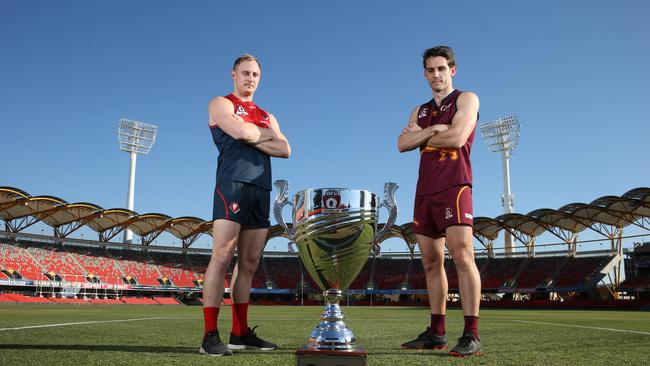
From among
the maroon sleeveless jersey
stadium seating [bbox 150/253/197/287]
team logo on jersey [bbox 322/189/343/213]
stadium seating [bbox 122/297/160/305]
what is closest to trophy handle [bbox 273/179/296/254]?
team logo on jersey [bbox 322/189/343/213]

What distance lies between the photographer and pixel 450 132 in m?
3.46

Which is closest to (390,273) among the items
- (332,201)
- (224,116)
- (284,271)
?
(284,271)

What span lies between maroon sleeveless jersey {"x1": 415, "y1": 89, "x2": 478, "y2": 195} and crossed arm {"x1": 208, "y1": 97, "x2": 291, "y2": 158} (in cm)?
109

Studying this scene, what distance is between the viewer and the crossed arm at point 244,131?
138 inches

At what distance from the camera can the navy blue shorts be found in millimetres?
3477

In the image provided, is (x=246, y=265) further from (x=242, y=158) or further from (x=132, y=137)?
(x=132, y=137)

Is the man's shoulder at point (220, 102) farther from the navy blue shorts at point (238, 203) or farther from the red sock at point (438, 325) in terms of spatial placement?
the red sock at point (438, 325)

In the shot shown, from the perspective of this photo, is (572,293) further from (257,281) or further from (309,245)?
(309,245)

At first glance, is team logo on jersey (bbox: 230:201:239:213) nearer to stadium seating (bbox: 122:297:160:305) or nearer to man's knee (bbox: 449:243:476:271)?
man's knee (bbox: 449:243:476:271)

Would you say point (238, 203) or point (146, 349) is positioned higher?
point (238, 203)

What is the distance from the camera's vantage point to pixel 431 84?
3.91m

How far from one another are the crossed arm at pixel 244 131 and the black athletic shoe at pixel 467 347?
189 centimetres


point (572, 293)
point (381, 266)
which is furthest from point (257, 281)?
point (572, 293)

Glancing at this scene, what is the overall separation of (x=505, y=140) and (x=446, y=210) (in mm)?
57694
